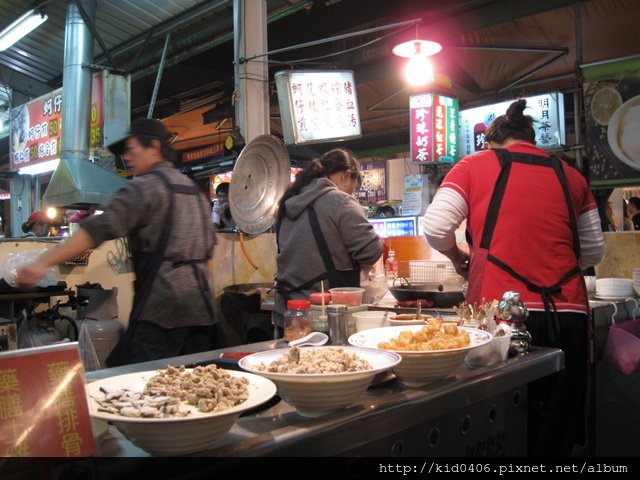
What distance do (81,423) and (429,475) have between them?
3.48ft

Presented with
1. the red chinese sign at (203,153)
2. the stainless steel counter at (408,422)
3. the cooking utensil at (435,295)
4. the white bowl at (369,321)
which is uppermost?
the red chinese sign at (203,153)

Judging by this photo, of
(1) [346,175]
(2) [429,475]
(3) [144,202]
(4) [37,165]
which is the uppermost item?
(4) [37,165]

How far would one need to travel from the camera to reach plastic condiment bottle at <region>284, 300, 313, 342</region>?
2.29m

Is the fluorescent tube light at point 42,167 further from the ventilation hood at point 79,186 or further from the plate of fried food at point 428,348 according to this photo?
the plate of fried food at point 428,348

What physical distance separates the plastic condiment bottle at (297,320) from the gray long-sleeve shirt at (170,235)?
81cm

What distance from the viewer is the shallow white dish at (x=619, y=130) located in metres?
5.60

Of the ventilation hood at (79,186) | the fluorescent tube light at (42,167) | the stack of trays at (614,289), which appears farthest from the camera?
the fluorescent tube light at (42,167)

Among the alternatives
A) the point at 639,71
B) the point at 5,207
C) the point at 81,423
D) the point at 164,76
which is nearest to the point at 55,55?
the point at 164,76

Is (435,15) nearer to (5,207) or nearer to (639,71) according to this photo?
(639,71)

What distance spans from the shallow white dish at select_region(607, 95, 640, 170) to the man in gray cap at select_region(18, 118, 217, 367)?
481 cm

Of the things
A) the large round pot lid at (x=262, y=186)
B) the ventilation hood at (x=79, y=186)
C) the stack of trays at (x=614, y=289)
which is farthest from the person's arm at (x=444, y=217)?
the ventilation hood at (x=79, y=186)

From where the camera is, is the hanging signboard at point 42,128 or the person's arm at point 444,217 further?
the hanging signboard at point 42,128

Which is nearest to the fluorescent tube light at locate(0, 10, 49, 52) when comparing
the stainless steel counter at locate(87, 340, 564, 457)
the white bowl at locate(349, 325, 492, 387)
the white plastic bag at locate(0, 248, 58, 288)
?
the white plastic bag at locate(0, 248, 58, 288)

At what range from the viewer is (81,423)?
1.11m
